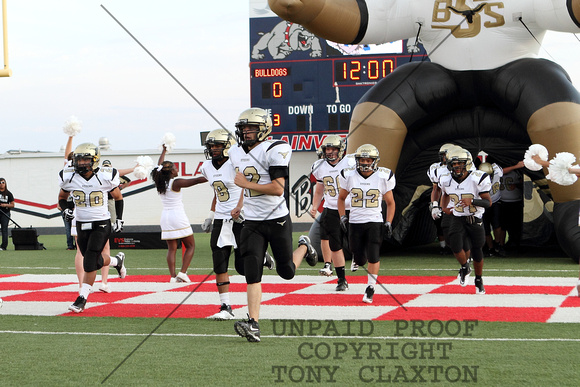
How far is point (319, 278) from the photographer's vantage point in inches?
A: 409

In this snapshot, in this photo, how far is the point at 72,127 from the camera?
9273 millimetres

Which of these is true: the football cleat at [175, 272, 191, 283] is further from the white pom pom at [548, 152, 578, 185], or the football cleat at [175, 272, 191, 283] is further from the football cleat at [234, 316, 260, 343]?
the white pom pom at [548, 152, 578, 185]

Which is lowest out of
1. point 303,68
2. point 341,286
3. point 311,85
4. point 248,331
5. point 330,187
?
point 341,286

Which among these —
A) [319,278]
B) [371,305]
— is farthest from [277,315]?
[319,278]

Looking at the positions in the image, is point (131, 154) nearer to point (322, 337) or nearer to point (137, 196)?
point (137, 196)

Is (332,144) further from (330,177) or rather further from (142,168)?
(142,168)

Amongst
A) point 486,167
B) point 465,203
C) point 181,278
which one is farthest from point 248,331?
point 486,167

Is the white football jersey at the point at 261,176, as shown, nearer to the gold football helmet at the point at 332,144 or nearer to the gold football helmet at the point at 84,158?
the gold football helmet at the point at 84,158

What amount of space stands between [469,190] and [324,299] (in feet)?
7.07

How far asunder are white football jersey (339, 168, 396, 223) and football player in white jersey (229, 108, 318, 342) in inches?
85.8

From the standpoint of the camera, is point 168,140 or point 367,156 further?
point 168,140

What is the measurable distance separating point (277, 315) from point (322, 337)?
3.96 feet

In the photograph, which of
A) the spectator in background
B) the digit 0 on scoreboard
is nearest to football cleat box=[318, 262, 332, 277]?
Result: the spectator in background

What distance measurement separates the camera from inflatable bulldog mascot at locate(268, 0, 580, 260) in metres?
11.4
